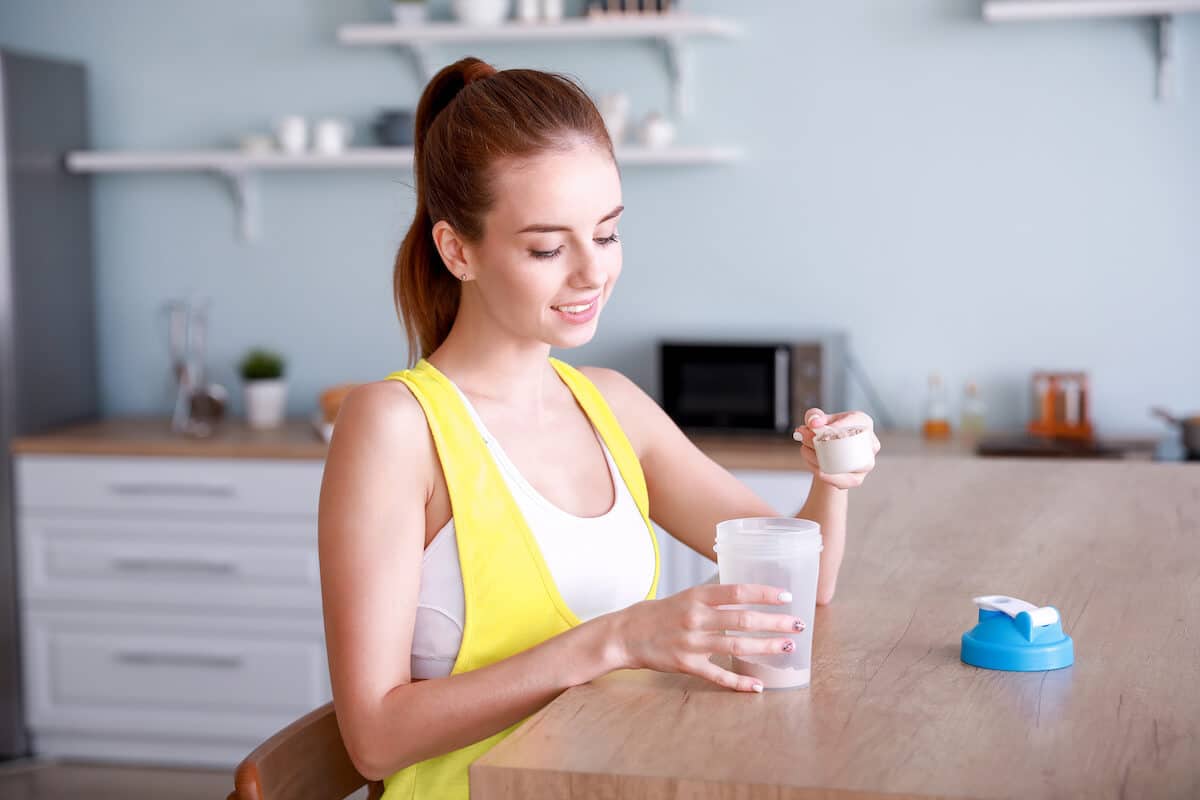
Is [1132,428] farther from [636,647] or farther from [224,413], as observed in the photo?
[636,647]

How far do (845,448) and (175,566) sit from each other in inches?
102

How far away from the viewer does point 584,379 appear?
1695mm

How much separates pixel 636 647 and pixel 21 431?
293cm

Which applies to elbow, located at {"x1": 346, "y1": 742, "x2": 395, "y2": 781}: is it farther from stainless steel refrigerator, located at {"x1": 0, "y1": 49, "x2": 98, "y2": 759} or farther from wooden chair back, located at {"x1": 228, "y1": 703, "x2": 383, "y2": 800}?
stainless steel refrigerator, located at {"x1": 0, "y1": 49, "x2": 98, "y2": 759}

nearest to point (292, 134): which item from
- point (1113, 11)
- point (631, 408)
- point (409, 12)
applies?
point (409, 12)

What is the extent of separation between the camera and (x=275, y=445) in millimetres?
3467

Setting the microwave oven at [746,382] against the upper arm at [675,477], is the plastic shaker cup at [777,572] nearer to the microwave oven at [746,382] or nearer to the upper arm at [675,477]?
the upper arm at [675,477]

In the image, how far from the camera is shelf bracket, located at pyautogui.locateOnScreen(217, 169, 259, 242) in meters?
4.00

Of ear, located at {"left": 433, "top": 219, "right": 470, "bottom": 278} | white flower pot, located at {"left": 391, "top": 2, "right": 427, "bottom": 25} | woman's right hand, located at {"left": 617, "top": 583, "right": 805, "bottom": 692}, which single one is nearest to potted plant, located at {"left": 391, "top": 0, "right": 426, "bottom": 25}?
white flower pot, located at {"left": 391, "top": 2, "right": 427, "bottom": 25}

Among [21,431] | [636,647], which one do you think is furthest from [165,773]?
[636,647]

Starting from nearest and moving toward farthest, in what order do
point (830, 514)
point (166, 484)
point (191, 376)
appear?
point (830, 514) < point (166, 484) < point (191, 376)

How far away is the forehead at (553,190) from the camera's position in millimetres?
1383

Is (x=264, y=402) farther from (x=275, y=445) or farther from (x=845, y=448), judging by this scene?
(x=845, y=448)

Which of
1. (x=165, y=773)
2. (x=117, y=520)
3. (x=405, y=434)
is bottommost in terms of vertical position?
(x=165, y=773)
